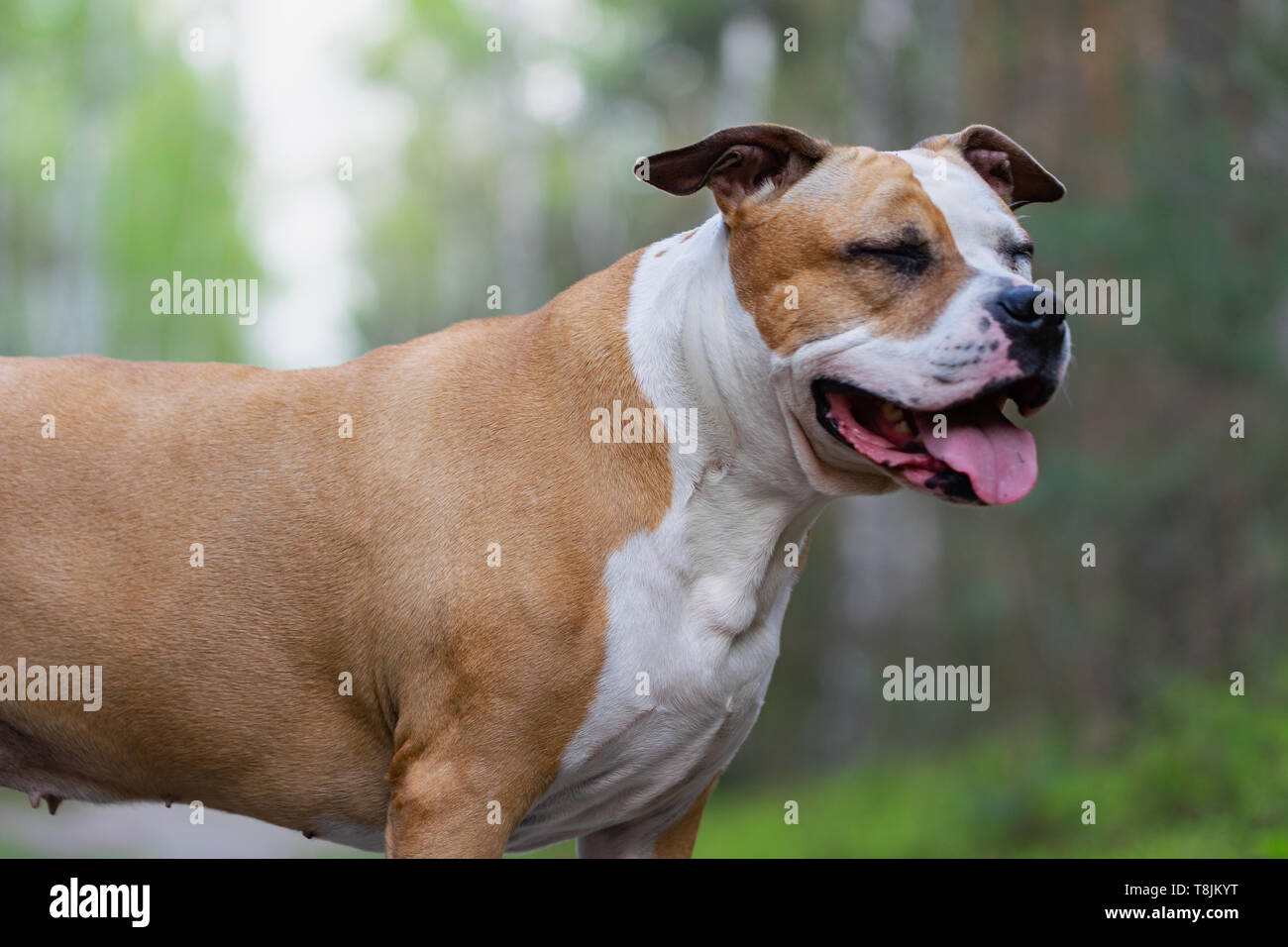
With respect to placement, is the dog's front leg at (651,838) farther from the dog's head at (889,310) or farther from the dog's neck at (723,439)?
the dog's head at (889,310)

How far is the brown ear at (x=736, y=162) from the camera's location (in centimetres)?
372

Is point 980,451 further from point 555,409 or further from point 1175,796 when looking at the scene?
point 1175,796

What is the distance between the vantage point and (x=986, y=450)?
11.6ft

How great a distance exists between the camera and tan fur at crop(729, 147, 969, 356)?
11.6 feet

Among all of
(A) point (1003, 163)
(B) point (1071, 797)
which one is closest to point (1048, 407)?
(B) point (1071, 797)

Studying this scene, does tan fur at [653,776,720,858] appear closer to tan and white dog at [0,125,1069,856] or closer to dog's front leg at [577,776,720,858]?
dog's front leg at [577,776,720,858]

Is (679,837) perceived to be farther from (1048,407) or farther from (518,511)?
(1048,407)

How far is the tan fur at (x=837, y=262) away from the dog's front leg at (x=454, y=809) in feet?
4.84

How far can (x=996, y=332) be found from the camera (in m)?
3.41

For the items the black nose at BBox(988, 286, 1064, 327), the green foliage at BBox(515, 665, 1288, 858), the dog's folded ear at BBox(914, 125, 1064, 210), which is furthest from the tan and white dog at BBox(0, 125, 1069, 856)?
the green foliage at BBox(515, 665, 1288, 858)

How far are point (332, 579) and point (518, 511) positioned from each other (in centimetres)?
62

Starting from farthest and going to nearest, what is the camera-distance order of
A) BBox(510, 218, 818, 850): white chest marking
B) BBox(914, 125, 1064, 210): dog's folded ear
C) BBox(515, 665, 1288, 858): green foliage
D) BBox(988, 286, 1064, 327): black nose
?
1. BBox(515, 665, 1288, 858): green foliage
2. BBox(914, 125, 1064, 210): dog's folded ear
3. BBox(510, 218, 818, 850): white chest marking
4. BBox(988, 286, 1064, 327): black nose

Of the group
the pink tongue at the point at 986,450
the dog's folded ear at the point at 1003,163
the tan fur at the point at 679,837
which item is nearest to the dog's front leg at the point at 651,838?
the tan fur at the point at 679,837
